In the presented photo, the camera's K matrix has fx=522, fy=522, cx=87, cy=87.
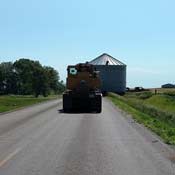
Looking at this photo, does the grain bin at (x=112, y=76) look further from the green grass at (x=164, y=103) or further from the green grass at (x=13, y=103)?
the green grass at (x=164, y=103)

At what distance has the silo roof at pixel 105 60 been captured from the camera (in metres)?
106

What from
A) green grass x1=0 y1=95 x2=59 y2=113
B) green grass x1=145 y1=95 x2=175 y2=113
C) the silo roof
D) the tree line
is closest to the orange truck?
green grass x1=0 y1=95 x2=59 y2=113

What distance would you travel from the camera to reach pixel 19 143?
55.8 feet

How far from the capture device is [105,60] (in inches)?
4210

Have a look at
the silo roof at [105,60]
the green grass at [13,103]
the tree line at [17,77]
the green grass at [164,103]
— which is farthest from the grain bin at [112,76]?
the tree line at [17,77]

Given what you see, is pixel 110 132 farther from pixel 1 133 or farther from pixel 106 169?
pixel 106 169

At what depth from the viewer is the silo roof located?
347 ft

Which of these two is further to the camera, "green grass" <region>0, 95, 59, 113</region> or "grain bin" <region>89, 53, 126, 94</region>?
"grain bin" <region>89, 53, 126, 94</region>

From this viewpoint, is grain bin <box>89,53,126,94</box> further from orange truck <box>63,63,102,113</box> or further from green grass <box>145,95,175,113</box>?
orange truck <box>63,63,102,113</box>

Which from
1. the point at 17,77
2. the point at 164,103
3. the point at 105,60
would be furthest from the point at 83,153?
the point at 17,77

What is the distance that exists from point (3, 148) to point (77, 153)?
2604mm

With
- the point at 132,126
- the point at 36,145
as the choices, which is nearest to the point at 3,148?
the point at 36,145

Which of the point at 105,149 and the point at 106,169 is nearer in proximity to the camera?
the point at 106,169

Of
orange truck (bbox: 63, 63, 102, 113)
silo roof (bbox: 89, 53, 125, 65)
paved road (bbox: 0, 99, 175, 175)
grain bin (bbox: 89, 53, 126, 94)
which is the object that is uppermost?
silo roof (bbox: 89, 53, 125, 65)
